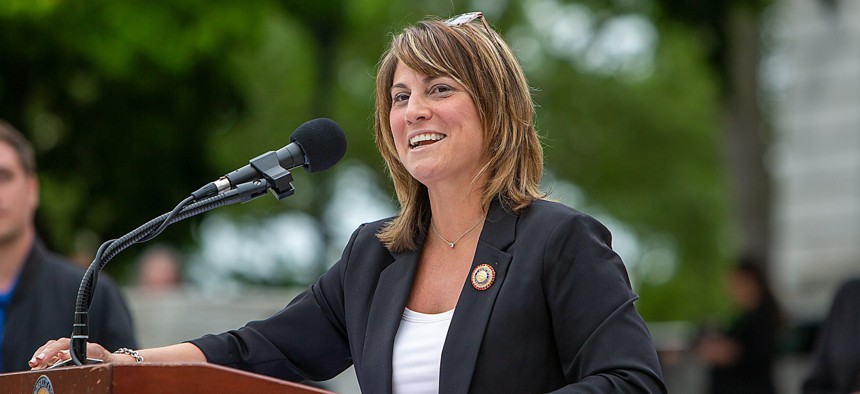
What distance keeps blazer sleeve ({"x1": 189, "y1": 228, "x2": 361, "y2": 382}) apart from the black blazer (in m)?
0.16

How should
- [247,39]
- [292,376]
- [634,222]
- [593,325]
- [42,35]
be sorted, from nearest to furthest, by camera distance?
1. [593,325]
2. [292,376]
3. [42,35]
4. [247,39]
5. [634,222]

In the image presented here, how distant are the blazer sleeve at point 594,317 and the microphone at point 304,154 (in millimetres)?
716

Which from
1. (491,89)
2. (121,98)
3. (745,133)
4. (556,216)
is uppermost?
(491,89)

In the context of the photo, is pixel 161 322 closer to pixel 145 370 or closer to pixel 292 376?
pixel 292 376

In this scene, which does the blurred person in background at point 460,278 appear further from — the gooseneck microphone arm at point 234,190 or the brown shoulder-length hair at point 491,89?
the gooseneck microphone arm at point 234,190

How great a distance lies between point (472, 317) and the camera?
3.57 m

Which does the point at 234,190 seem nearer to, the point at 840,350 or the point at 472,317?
the point at 472,317

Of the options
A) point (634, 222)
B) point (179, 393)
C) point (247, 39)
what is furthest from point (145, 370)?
point (634, 222)

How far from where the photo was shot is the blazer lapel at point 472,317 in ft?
11.6

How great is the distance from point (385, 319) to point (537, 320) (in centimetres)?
49

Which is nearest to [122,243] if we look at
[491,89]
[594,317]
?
[491,89]

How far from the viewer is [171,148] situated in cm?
1364

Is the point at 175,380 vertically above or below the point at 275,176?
below

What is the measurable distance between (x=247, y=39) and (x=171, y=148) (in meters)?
1.39
